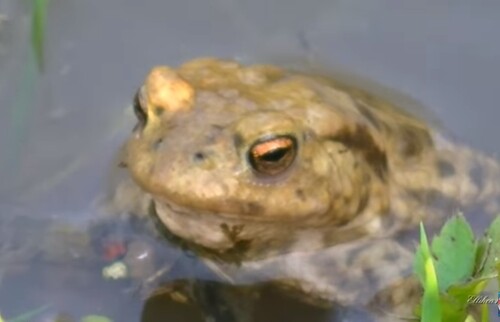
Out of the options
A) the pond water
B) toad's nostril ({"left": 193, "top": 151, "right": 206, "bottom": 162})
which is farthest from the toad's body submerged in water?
the pond water

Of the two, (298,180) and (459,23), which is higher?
(459,23)

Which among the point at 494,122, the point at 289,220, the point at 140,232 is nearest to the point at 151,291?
the point at 140,232

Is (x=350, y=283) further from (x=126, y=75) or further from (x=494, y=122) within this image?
(x=126, y=75)

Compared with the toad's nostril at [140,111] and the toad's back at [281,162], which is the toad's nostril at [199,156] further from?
the toad's nostril at [140,111]

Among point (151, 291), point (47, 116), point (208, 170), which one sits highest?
point (208, 170)

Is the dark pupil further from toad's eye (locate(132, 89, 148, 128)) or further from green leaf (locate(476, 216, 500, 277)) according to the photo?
green leaf (locate(476, 216, 500, 277))

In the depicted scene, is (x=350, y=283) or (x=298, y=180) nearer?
(x=298, y=180)

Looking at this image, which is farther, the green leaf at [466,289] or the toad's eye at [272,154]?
the toad's eye at [272,154]

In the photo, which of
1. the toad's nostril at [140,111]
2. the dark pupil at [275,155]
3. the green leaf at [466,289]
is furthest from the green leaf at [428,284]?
the toad's nostril at [140,111]
